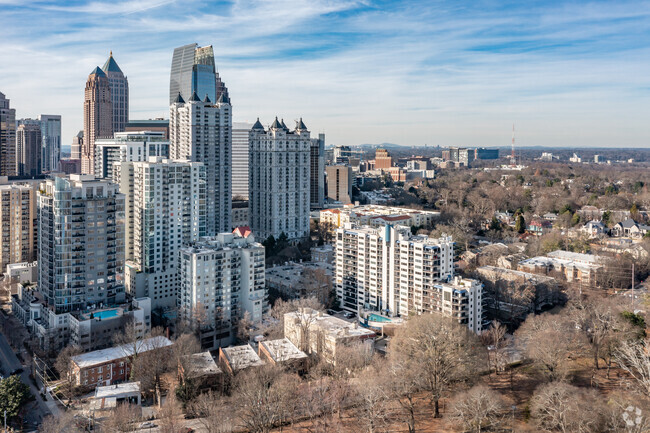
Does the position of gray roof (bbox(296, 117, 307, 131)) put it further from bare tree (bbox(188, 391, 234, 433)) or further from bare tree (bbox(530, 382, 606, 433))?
bare tree (bbox(530, 382, 606, 433))

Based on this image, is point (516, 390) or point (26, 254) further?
point (26, 254)

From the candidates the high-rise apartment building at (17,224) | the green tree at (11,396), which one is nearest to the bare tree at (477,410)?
the green tree at (11,396)

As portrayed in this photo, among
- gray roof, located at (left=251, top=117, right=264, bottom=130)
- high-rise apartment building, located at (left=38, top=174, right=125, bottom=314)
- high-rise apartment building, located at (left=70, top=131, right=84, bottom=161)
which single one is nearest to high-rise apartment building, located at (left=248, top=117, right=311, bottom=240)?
gray roof, located at (left=251, top=117, right=264, bottom=130)

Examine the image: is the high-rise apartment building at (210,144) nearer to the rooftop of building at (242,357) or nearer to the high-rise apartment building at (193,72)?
the rooftop of building at (242,357)

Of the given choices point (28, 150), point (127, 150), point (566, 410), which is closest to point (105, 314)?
point (127, 150)

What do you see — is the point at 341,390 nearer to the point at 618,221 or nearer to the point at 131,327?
the point at 131,327

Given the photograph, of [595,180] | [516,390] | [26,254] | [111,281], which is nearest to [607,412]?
[516,390]
